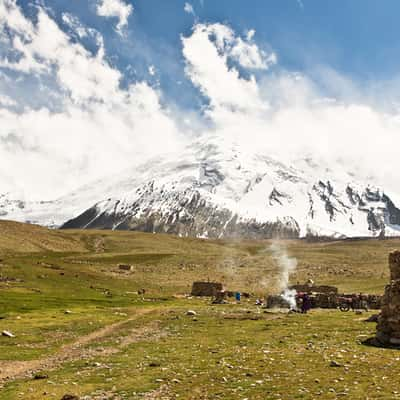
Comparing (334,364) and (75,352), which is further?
(75,352)

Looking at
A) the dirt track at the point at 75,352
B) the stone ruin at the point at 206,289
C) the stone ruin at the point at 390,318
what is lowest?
the dirt track at the point at 75,352

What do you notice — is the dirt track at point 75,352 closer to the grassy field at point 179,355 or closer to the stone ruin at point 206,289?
the grassy field at point 179,355

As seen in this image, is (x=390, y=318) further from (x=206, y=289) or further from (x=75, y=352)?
(x=206, y=289)

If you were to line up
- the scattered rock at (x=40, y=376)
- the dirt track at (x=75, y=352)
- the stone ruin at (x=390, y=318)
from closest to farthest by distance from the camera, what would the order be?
1. the scattered rock at (x=40, y=376)
2. the dirt track at (x=75, y=352)
3. the stone ruin at (x=390, y=318)

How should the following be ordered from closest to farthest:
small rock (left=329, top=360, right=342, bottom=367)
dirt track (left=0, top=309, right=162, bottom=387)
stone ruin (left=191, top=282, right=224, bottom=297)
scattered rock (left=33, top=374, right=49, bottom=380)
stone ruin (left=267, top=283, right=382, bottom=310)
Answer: small rock (left=329, top=360, right=342, bottom=367) → scattered rock (left=33, top=374, right=49, bottom=380) → dirt track (left=0, top=309, right=162, bottom=387) → stone ruin (left=267, top=283, right=382, bottom=310) → stone ruin (left=191, top=282, right=224, bottom=297)

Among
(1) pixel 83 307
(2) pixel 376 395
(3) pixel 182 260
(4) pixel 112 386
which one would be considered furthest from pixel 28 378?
(3) pixel 182 260

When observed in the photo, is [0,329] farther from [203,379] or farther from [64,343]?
[203,379]

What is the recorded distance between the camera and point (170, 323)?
129ft

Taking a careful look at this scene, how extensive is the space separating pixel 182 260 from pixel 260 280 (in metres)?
40.9

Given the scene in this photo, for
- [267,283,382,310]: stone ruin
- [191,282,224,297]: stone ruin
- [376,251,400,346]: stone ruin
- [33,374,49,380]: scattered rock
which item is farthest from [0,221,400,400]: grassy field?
[191,282,224,297]: stone ruin

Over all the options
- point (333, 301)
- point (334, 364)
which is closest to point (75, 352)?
point (334, 364)

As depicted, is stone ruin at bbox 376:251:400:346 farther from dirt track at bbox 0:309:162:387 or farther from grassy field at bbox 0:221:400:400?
dirt track at bbox 0:309:162:387

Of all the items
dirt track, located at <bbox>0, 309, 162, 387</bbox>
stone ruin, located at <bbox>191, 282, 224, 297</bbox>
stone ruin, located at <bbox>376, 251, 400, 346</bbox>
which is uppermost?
stone ruin, located at <bbox>376, 251, 400, 346</bbox>

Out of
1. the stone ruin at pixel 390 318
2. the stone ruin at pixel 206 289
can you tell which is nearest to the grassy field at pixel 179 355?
the stone ruin at pixel 390 318
